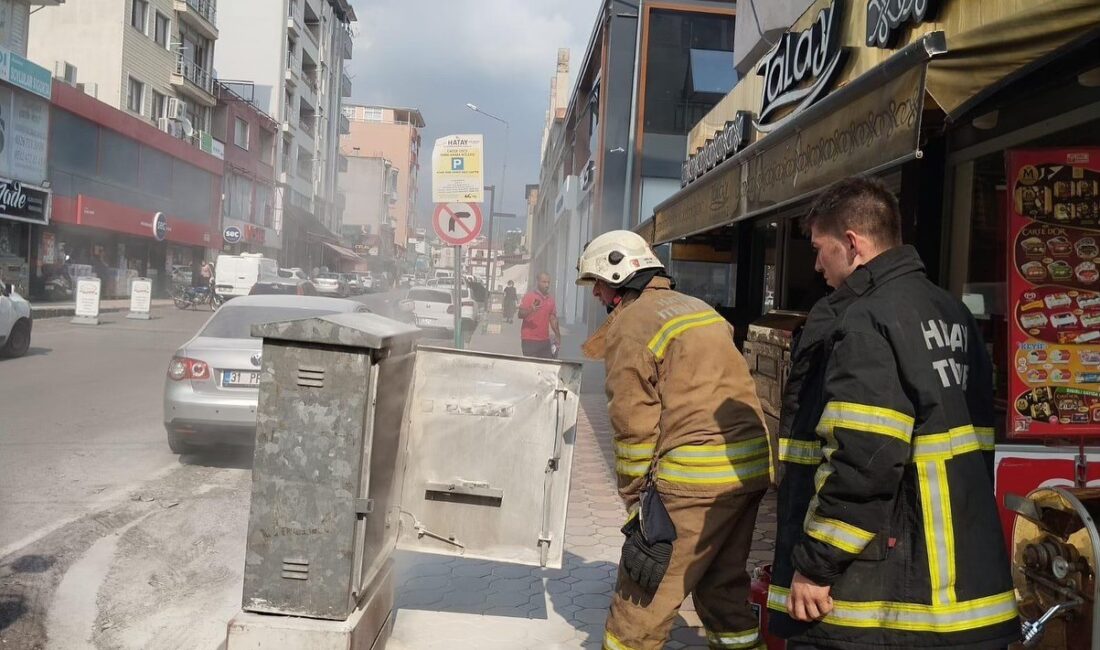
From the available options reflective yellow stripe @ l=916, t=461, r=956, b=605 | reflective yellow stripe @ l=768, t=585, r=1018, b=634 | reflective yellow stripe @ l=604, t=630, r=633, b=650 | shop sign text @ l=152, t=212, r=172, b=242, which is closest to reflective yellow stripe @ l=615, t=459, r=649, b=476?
reflective yellow stripe @ l=604, t=630, r=633, b=650

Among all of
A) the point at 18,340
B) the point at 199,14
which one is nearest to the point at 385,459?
the point at 18,340

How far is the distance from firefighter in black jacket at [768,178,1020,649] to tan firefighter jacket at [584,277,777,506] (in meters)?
0.69

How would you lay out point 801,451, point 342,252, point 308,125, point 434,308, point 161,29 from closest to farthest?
point 801,451, point 434,308, point 161,29, point 308,125, point 342,252

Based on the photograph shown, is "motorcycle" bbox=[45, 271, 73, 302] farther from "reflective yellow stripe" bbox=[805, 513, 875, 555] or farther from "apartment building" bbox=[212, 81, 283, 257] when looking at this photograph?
"reflective yellow stripe" bbox=[805, 513, 875, 555]

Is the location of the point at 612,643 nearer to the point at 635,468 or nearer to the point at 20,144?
the point at 635,468

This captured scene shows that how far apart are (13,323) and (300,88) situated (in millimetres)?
45678

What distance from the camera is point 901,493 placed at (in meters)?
2.08

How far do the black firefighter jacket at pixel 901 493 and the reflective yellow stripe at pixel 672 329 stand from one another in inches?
31.2

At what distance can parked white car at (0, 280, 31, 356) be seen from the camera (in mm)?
13172

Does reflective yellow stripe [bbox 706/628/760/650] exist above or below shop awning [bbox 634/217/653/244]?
below

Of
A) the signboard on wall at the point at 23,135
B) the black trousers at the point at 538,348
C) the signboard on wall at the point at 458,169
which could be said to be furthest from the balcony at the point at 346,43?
the signboard on wall at the point at 458,169

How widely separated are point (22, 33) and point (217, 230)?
51.1 ft

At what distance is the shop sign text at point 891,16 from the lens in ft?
14.4

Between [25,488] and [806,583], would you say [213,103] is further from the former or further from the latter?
[806,583]
